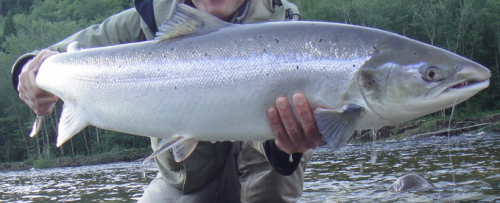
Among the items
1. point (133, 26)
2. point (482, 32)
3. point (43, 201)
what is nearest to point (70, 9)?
point (482, 32)

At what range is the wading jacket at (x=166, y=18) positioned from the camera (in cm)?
395

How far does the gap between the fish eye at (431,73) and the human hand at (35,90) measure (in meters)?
2.48

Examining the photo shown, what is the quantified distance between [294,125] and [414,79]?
714 mm

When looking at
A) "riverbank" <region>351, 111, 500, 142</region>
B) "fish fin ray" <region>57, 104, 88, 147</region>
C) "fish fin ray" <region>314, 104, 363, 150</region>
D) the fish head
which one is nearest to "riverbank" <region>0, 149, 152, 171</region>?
"riverbank" <region>351, 111, 500, 142</region>

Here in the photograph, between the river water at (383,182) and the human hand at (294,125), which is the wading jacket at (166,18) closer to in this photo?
the human hand at (294,125)

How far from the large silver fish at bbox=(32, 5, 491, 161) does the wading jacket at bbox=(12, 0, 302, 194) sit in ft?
2.92

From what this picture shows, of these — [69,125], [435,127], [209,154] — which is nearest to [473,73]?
[209,154]

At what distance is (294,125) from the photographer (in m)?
2.86

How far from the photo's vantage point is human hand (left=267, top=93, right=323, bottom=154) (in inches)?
106

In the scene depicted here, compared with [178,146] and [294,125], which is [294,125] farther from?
[178,146]

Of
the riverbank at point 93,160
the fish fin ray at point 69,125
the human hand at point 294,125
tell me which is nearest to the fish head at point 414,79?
the human hand at point 294,125

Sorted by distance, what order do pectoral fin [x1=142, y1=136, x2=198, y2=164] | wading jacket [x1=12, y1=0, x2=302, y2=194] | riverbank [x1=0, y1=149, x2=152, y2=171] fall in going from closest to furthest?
pectoral fin [x1=142, y1=136, x2=198, y2=164] → wading jacket [x1=12, y1=0, x2=302, y2=194] → riverbank [x1=0, y1=149, x2=152, y2=171]

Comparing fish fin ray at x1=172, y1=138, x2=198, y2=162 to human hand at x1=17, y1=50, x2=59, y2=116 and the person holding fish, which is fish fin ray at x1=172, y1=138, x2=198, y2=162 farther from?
human hand at x1=17, y1=50, x2=59, y2=116

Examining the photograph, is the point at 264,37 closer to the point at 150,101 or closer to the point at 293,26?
the point at 293,26
